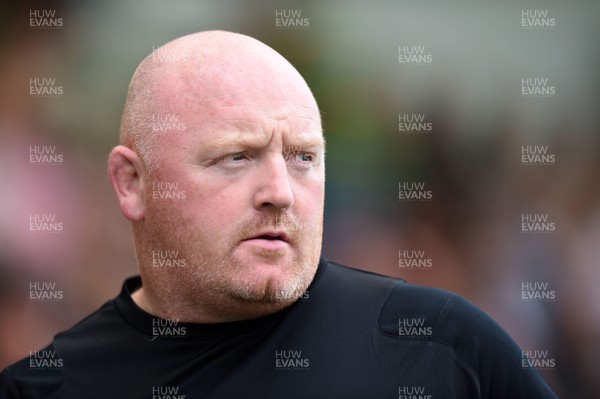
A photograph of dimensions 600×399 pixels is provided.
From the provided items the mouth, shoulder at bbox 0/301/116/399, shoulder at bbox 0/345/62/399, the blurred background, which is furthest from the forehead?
the blurred background

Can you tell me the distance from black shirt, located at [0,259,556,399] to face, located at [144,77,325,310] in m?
0.17

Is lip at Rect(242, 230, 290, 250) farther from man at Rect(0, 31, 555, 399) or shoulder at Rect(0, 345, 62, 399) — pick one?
shoulder at Rect(0, 345, 62, 399)

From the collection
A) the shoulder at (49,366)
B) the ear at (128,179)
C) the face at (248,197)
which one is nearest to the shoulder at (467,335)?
the face at (248,197)

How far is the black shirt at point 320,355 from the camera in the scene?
2592mm

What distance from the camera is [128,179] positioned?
3025 millimetres

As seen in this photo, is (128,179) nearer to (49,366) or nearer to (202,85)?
(202,85)

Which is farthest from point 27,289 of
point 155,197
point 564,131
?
point 564,131

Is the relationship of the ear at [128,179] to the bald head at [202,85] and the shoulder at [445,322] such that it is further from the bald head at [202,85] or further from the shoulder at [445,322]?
the shoulder at [445,322]

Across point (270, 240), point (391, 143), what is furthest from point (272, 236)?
point (391, 143)

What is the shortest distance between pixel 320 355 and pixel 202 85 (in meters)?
0.94

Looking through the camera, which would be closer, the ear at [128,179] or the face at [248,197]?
the face at [248,197]

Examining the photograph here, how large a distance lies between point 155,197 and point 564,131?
143 inches

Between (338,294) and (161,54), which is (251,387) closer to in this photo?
(338,294)

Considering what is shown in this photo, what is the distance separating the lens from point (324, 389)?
260 cm
